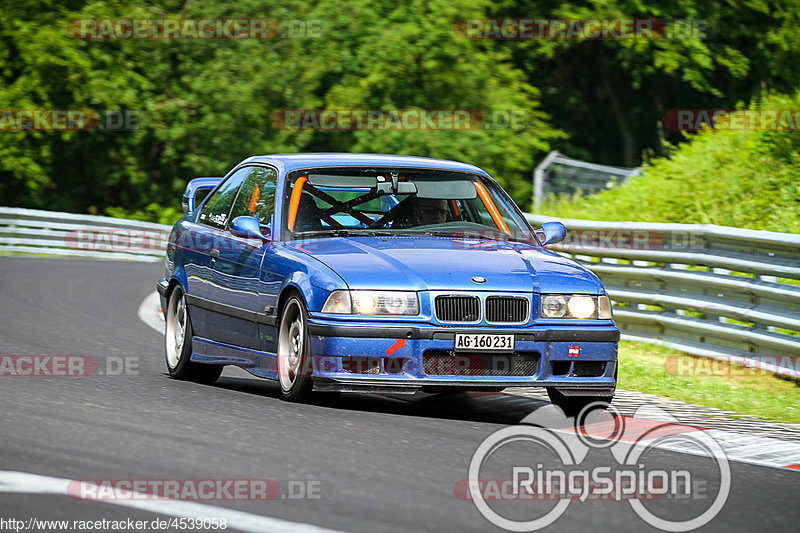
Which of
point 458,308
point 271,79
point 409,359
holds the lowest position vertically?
point 271,79

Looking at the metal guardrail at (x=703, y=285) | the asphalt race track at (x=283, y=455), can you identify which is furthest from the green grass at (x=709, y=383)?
the asphalt race track at (x=283, y=455)

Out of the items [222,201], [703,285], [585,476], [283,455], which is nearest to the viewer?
[585,476]

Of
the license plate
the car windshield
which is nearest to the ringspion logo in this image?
the license plate

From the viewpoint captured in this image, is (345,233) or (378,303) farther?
(345,233)

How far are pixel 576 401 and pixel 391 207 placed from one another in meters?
1.83

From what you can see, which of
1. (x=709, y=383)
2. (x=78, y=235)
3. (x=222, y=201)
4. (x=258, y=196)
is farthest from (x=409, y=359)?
(x=78, y=235)

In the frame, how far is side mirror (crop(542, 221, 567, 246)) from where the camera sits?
375 inches

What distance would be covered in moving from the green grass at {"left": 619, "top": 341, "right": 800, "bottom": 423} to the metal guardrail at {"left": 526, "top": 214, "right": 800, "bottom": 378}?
0.35 ft

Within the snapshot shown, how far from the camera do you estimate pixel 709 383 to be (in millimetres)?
10844

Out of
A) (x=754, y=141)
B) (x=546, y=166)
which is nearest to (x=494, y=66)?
(x=546, y=166)

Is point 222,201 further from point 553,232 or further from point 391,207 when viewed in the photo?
point 553,232

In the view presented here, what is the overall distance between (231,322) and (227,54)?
28648 millimetres

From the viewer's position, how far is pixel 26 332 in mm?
12844

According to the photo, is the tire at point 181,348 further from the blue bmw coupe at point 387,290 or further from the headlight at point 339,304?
the headlight at point 339,304
